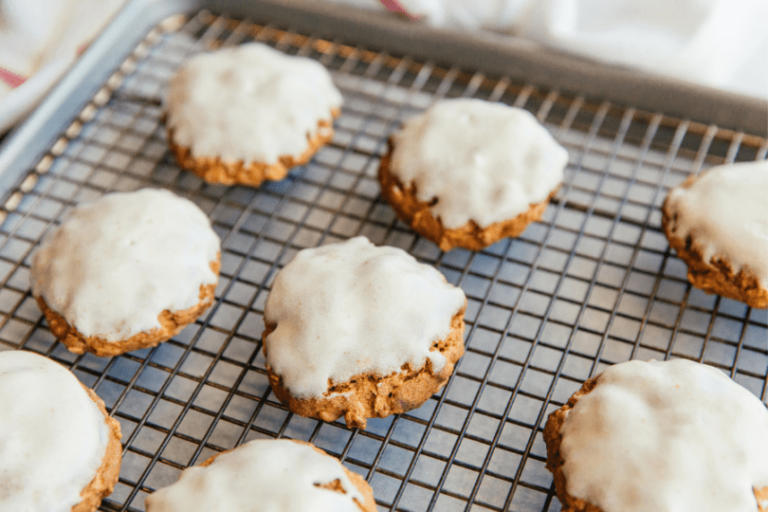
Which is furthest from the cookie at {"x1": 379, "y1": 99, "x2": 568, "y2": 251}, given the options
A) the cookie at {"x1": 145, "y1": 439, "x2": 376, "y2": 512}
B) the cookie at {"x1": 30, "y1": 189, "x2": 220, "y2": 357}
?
the cookie at {"x1": 145, "y1": 439, "x2": 376, "y2": 512}

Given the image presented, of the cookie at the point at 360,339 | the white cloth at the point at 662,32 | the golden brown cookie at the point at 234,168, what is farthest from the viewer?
the white cloth at the point at 662,32

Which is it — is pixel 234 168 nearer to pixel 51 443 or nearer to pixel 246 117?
pixel 246 117

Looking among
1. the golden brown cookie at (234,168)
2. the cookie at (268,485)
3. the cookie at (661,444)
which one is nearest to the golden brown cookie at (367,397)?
the cookie at (268,485)

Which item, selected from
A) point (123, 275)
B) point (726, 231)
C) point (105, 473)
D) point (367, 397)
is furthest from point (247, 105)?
point (726, 231)

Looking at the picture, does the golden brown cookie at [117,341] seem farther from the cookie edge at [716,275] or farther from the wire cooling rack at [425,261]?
the cookie edge at [716,275]

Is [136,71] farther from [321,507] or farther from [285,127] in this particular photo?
[321,507]

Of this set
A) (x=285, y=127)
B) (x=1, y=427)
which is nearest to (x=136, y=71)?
(x=285, y=127)
